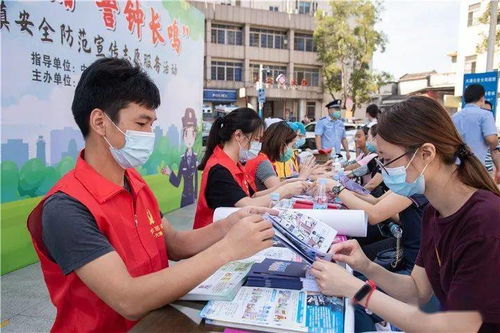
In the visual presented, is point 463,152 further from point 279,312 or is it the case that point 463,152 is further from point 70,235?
point 70,235

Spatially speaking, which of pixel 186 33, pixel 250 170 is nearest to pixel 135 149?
pixel 250 170

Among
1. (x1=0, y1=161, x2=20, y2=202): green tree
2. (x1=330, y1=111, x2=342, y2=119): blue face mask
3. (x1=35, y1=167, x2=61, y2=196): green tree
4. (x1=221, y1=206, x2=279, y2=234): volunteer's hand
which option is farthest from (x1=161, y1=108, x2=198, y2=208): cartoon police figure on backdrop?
(x1=221, y1=206, x2=279, y2=234): volunteer's hand

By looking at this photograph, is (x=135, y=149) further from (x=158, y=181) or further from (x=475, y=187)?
(x=158, y=181)

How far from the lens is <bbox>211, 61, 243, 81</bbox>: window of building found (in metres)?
28.9

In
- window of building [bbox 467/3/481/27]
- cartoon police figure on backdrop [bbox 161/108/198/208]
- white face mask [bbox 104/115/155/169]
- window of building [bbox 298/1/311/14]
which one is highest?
window of building [bbox 298/1/311/14]

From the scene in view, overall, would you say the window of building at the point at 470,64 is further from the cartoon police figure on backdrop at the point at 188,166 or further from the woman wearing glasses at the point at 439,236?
the woman wearing glasses at the point at 439,236

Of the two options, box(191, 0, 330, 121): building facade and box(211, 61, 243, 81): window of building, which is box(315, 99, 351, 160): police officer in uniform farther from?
box(211, 61, 243, 81): window of building

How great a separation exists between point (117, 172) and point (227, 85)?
1102 inches

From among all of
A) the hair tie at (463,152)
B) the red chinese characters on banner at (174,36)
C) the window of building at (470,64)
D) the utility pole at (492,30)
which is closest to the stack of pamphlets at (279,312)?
the hair tie at (463,152)

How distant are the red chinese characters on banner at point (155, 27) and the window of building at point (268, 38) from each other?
25.0 meters

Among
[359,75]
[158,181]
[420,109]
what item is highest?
[359,75]

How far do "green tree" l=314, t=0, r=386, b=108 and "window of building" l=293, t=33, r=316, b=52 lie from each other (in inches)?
188

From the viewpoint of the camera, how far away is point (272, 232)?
53.9 inches

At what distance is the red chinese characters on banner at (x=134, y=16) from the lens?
4887mm
